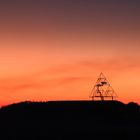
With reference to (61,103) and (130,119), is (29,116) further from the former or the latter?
(130,119)

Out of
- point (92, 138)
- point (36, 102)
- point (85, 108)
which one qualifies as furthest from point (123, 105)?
point (92, 138)

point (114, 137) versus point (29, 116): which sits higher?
point (29, 116)

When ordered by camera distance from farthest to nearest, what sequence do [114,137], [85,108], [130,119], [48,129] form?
[85,108] < [130,119] < [48,129] < [114,137]

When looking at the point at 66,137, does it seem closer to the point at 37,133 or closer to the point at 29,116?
the point at 37,133

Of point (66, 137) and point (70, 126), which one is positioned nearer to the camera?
point (66, 137)

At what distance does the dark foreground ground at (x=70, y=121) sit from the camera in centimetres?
8888

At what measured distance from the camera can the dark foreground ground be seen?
8888cm

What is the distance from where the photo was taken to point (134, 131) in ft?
296

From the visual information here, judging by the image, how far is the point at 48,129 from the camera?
3642 inches

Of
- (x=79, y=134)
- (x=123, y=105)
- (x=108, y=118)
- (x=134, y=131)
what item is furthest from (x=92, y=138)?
(x=123, y=105)

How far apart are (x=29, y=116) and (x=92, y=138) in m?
23.6

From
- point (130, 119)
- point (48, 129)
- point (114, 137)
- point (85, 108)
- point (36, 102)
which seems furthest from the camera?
point (36, 102)

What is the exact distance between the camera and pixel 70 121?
325 ft

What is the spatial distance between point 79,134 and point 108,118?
16.2 m
